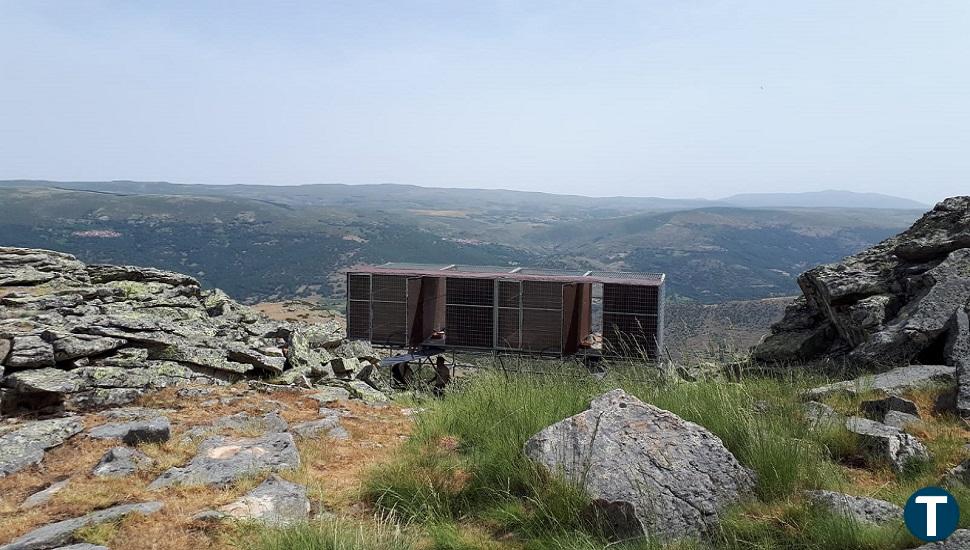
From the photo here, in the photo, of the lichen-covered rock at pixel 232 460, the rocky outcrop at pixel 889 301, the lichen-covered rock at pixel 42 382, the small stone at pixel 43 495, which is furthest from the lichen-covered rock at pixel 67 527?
the rocky outcrop at pixel 889 301

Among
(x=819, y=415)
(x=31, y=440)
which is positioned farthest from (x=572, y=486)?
(x=31, y=440)

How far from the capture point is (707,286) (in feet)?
584

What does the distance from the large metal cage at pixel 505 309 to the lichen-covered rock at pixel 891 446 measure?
30.2 ft

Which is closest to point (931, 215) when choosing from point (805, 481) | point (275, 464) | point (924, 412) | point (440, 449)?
point (924, 412)

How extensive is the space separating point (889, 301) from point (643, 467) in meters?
7.88

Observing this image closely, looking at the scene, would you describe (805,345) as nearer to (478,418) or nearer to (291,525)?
(478,418)

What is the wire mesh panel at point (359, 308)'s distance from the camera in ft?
57.6

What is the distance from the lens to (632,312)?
15.4 m

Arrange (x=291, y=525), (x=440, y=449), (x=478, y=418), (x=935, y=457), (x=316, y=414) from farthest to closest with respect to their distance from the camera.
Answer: (x=316, y=414)
(x=478, y=418)
(x=440, y=449)
(x=935, y=457)
(x=291, y=525)

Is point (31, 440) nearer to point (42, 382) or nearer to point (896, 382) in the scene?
point (42, 382)

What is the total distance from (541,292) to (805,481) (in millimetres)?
11504

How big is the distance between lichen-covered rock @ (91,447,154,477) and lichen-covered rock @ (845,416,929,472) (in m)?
6.39

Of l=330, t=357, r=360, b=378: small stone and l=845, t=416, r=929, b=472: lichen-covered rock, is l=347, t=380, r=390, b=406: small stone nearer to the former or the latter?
l=330, t=357, r=360, b=378: small stone

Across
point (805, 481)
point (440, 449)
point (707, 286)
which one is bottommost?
point (707, 286)
